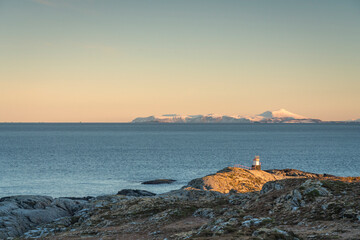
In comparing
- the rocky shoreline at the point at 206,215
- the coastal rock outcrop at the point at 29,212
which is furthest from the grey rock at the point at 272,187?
the coastal rock outcrop at the point at 29,212

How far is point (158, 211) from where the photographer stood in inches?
1196

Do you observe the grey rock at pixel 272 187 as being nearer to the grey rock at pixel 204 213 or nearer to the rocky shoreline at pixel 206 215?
the rocky shoreline at pixel 206 215

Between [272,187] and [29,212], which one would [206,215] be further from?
[29,212]

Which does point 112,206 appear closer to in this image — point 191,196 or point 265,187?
A: point 191,196

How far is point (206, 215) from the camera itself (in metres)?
27.1

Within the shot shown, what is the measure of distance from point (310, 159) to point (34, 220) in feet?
352

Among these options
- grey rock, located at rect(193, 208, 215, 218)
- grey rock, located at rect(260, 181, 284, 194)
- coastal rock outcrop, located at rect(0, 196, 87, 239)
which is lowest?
coastal rock outcrop, located at rect(0, 196, 87, 239)

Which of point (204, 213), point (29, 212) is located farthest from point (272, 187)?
point (29, 212)

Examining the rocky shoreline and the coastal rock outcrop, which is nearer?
the rocky shoreline

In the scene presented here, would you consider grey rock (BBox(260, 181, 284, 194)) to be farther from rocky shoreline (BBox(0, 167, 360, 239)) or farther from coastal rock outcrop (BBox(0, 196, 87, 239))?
coastal rock outcrop (BBox(0, 196, 87, 239))

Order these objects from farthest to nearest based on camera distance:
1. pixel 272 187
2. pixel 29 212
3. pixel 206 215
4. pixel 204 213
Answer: pixel 29 212 < pixel 272 187 < pixel 204 213 < pixel 206 215

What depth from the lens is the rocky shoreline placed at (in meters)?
18.9

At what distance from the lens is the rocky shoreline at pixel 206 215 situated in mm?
18906

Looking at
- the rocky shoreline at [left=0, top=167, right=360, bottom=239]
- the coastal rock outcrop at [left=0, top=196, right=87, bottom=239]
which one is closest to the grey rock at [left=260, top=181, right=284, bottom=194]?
the rocky shoreline at [left=0, top=167, right=360, bottom=239]
